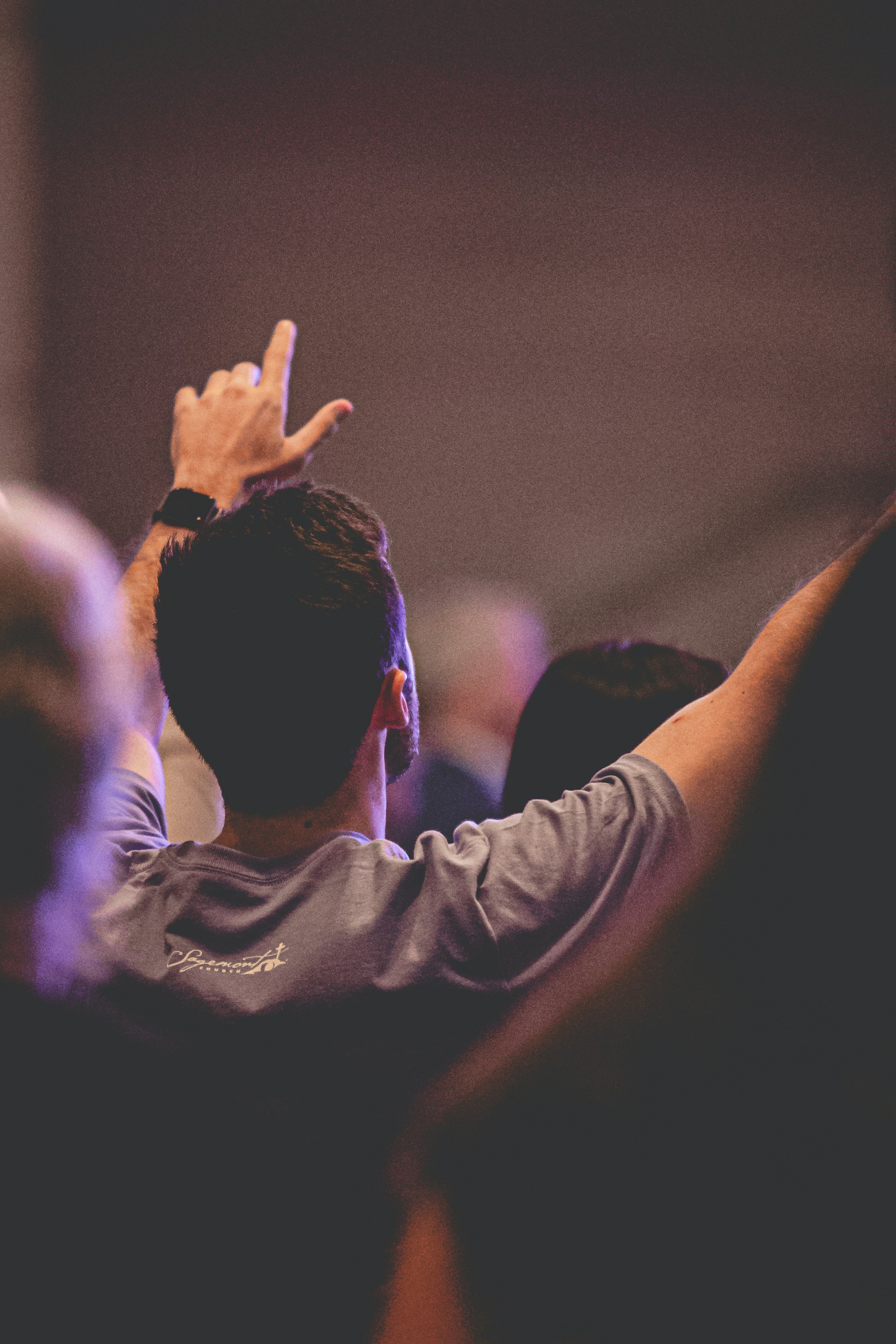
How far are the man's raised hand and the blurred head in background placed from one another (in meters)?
0.41

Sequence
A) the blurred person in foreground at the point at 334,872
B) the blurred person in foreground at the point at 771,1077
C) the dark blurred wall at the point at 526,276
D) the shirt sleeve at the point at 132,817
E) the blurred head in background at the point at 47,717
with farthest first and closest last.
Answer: the dark blurred wall at the point at 526,276 → the shirt sleeve at the point at 132,817 → the blurred person in foreground at the point at 334,872 → the blurred head in background at the point at 47,717 → the blurred person in foreground at the point at 771,1077

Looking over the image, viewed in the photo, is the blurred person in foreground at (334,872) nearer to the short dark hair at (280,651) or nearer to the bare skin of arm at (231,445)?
the short dark hair at (280,651)

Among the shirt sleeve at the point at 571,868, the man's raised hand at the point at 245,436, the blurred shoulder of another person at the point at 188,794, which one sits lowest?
the blurred shoulder of another person at the point at 188,794

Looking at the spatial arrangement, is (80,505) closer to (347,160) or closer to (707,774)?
(347,160)

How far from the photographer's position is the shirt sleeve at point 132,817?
2.15 feet

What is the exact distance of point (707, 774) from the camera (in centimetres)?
56

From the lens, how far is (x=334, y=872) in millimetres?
591

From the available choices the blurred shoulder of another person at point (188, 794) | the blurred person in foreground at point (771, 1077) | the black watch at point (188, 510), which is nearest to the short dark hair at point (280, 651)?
the black watch at point (188, 510)

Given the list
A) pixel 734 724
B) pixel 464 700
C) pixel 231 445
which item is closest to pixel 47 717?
pixel 734 724

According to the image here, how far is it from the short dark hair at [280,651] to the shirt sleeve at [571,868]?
0.12 meters

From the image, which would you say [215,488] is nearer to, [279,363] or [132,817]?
[279,363]

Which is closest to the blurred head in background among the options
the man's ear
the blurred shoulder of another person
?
the man's ear

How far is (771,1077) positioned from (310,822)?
0.40 m

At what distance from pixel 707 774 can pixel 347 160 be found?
2.03 metres
